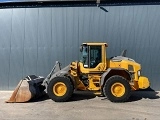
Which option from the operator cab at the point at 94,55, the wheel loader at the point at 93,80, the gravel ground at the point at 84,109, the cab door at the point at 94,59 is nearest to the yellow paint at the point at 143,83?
the wheel loader at the point at 93,80

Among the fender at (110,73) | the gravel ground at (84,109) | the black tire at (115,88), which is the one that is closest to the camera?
the gravel ground at (84,109)

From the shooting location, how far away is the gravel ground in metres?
8.59

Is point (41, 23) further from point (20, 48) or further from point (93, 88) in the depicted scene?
point (93, 88)

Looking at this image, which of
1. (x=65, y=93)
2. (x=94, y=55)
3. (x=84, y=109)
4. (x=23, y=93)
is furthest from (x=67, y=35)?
(x=84, y=109)

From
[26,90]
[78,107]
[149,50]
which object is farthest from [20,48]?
[149,50]

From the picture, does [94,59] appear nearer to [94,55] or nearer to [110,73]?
[94,55]

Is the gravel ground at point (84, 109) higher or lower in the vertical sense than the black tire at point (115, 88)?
lower

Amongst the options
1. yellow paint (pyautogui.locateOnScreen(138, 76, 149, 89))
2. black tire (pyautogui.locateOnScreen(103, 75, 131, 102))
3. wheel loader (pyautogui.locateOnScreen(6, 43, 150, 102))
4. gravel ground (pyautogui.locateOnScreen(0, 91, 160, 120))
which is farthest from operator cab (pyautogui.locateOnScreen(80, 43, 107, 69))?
yellow paint (pyautogui.locateOnScreen(138, 76, 149, 89))

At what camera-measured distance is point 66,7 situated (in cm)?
1411

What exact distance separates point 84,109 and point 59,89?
1.94 metres

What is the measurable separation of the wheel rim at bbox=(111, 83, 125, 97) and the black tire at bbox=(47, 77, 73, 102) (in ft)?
5.53

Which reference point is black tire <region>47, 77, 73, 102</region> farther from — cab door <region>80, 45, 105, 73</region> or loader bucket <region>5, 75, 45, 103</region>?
cab door <region>80, 45, 105, 73</region>

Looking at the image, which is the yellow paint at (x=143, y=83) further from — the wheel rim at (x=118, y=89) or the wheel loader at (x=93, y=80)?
the wheel rim at (x=118, y=89)

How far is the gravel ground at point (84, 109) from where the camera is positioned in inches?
338
